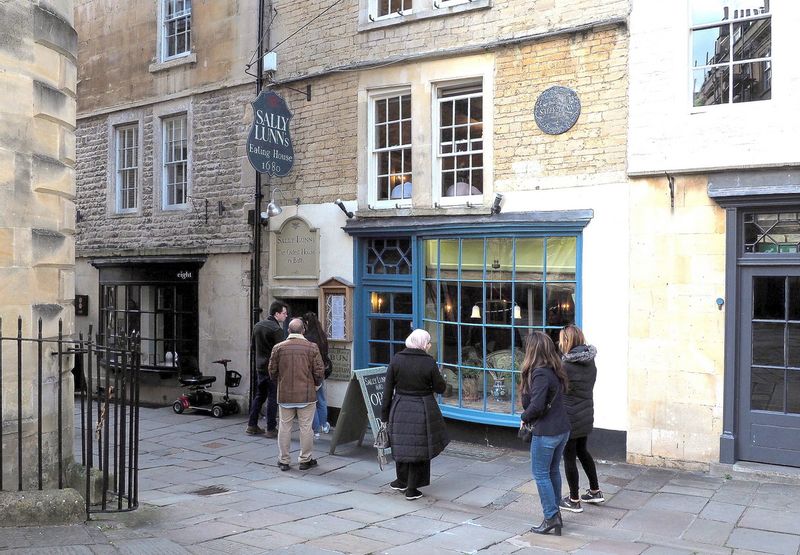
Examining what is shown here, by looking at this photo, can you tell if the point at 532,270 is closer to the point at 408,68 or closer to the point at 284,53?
the point at 408,68

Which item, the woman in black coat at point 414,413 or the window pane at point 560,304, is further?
the window pane at point 560,304

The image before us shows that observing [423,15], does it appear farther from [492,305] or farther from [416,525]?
[416,525]

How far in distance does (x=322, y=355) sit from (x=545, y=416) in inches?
197

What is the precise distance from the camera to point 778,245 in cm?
828

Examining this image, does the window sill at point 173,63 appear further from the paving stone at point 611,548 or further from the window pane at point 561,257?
the paving stone at point 611,548

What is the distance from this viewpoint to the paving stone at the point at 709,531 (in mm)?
6262

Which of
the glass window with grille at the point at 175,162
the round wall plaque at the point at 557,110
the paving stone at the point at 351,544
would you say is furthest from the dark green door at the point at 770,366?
the glass window with grille at the point at 175,162

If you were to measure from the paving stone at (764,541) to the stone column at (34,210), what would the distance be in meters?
5.85

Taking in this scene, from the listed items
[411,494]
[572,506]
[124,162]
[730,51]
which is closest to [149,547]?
[411,494]

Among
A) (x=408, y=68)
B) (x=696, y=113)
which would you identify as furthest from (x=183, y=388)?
(x=696, y=113)

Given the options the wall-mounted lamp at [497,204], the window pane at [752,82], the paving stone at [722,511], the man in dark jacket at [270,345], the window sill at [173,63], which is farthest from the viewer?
the window sill at [173,63]

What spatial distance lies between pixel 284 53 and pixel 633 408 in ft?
25.4

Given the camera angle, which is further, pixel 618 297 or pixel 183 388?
pixel 183 388

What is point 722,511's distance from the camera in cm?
701
